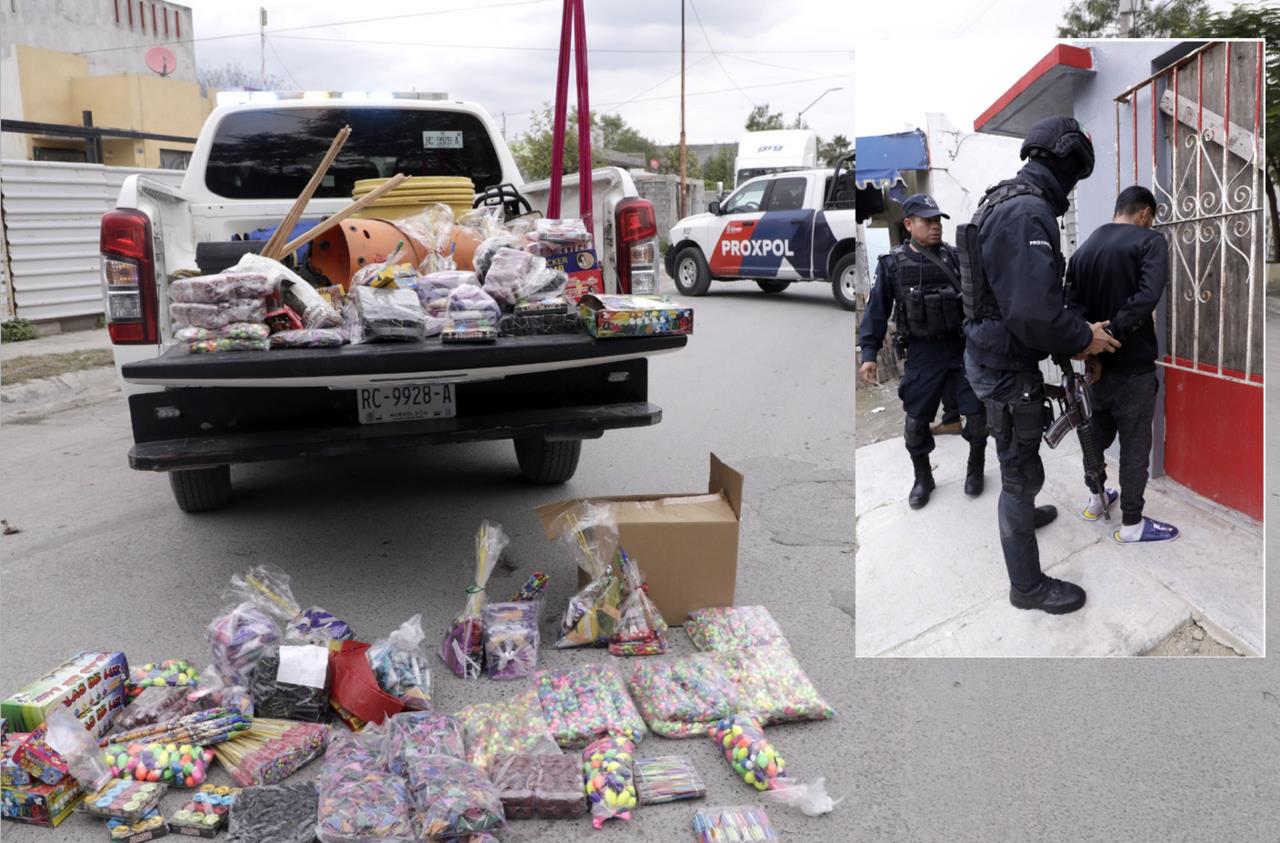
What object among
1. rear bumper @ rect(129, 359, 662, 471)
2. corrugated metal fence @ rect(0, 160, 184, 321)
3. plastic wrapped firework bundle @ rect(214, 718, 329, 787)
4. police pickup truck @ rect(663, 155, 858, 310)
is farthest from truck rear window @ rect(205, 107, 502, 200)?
corrugated metal fence @ rect(0, 160, 184, 321)

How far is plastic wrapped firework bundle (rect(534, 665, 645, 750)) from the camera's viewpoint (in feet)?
10.6

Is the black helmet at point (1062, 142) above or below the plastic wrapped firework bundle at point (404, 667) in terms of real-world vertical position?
above

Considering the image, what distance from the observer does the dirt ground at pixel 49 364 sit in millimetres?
9773

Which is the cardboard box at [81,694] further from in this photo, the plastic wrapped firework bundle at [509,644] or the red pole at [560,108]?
the red pole at [560,108]

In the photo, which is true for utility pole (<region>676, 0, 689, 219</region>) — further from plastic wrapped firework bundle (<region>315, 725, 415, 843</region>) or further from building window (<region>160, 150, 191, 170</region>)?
plastic wrapped firework bundle (<region>315, 725, 415, 843</region>)

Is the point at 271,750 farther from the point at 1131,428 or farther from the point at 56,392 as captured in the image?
the point at 56,392

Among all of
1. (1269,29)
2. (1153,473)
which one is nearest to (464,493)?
(1153,473)

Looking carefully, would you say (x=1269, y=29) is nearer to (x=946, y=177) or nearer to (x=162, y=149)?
(x=946, y=177)

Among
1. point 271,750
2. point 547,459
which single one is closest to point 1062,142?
point 271,750

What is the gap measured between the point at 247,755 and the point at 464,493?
2.77 metres

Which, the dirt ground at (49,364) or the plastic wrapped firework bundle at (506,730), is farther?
the dirt ground at (49,364)

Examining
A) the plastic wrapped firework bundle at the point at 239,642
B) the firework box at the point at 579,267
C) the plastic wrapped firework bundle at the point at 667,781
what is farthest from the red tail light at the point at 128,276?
the plastic wrapped firework bundle at the point at 667,781

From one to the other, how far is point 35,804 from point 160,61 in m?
32.4

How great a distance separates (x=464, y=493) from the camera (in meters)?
5.79
